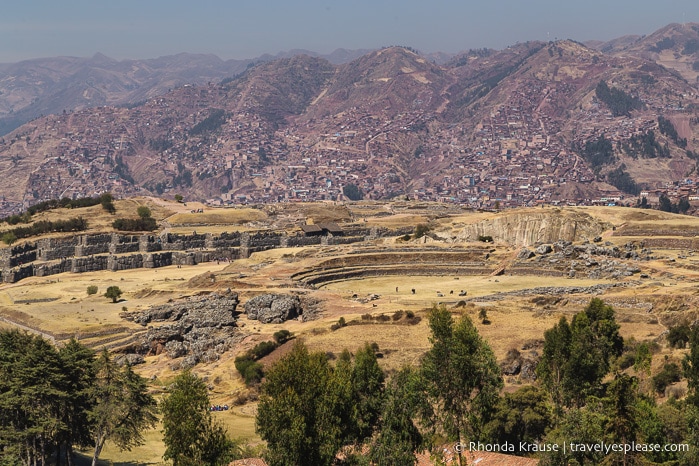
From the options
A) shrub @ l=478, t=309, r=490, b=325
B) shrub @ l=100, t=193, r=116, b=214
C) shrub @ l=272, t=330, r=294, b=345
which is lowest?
shrub @ l=272, t=330, r=294, b=345

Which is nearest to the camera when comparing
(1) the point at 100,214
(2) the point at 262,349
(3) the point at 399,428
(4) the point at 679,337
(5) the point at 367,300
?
(3) the point at 399,428

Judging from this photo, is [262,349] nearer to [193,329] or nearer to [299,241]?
[193,329]

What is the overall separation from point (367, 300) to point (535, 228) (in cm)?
4251

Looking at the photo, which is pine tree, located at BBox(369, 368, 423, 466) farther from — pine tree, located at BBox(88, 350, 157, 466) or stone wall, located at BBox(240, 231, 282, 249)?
stone wall, located at BBox(240, 231, 282, 249)

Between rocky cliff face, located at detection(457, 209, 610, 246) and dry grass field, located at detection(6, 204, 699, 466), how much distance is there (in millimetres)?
985

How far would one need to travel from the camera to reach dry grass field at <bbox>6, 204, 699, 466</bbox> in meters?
54.1

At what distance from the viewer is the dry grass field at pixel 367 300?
178 feet

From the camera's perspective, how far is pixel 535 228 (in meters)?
107

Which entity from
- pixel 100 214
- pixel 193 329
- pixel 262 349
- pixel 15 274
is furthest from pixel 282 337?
pixel 100 214

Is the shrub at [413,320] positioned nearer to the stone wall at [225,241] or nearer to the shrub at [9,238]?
the stone wall at [225,241]

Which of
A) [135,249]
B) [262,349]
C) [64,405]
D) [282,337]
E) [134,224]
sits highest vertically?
[134,224]

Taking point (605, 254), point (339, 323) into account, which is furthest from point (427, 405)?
point (605, 254)

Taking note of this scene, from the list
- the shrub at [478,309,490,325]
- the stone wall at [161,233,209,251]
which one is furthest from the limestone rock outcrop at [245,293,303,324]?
the stone wall at [161,233,209,251]

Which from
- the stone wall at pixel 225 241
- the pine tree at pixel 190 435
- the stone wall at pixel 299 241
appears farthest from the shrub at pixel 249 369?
the stone wall at pixel 225 241
